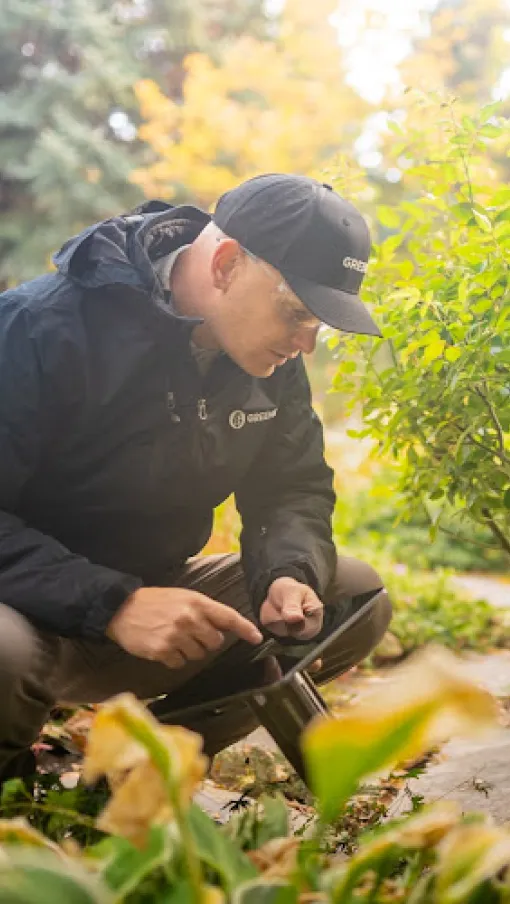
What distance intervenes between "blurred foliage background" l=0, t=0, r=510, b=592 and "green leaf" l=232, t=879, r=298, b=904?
6123mm

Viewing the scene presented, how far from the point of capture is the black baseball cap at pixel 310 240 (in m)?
2.21

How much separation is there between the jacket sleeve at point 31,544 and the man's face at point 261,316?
45 cm

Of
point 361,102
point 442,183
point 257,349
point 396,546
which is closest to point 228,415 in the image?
point 257,349

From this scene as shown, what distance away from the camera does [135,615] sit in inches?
73.0

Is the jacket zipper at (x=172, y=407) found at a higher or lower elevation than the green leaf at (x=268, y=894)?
higher

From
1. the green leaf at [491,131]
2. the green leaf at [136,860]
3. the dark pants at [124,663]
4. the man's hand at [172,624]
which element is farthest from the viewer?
the green leaf at [491,131]

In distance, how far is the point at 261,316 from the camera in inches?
88.8

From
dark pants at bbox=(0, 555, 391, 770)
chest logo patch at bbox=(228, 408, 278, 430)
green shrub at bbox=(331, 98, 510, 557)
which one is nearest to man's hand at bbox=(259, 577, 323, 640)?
dark pants at bbox=(0, 555, 391, 770)

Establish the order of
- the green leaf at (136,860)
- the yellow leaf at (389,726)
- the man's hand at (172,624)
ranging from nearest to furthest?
1. the yellow leaf at (389,726)
2. the green leaf at (136,860)
3. the man's hand at (172,624)

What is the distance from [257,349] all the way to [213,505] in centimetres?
47

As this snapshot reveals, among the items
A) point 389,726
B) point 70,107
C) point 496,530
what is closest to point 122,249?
point 496,530

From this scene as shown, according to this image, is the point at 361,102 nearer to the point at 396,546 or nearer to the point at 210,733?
the point at 396,546

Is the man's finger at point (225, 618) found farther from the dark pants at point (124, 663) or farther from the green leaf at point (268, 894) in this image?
the green leaf at point (268, 894)

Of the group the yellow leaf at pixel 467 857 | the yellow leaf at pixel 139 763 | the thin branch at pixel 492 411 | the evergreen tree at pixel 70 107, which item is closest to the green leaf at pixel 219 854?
the yellow leaf at pixel 139 763
